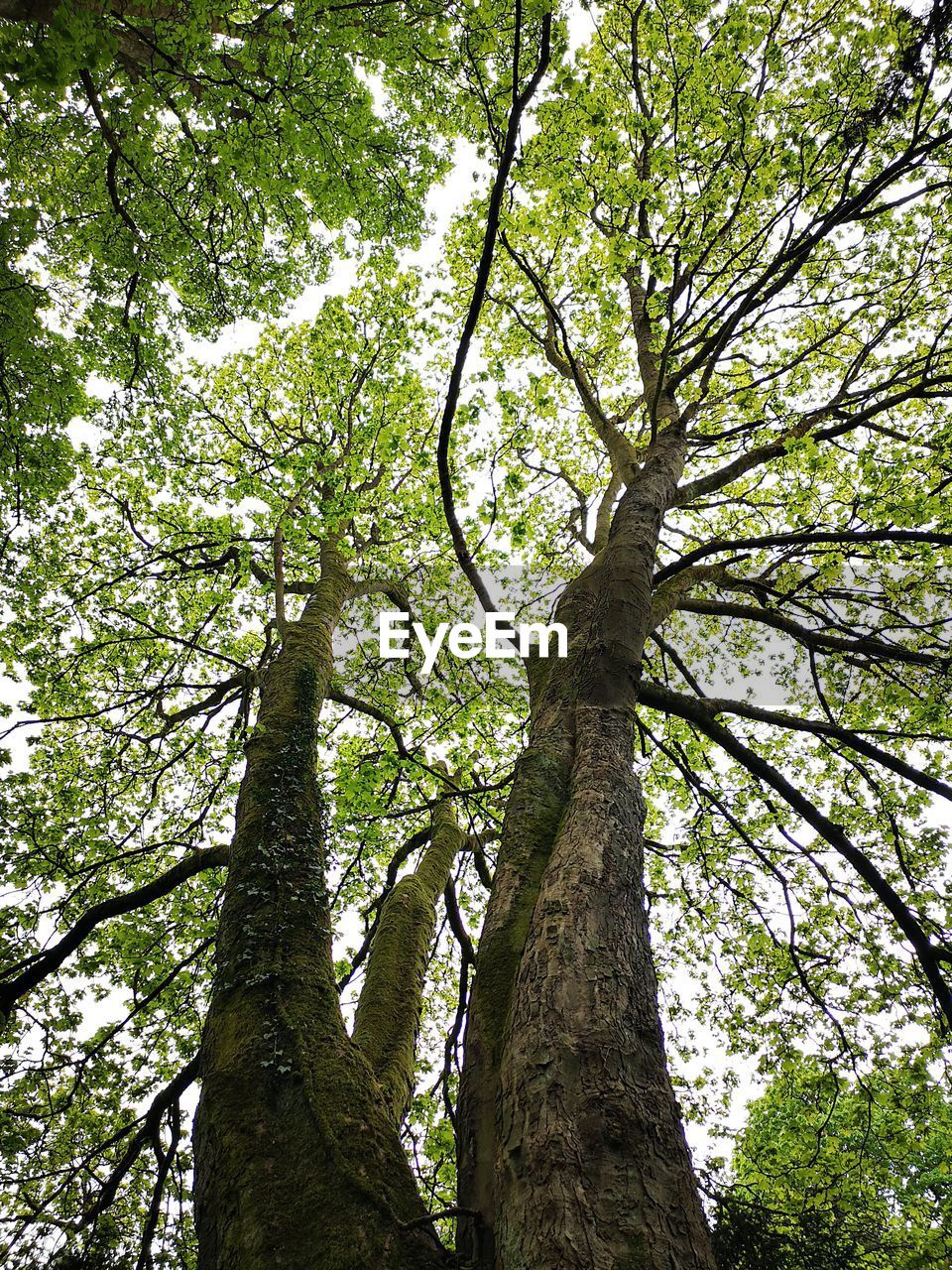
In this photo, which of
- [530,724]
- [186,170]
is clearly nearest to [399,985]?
[530,724]

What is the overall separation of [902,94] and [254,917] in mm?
5988

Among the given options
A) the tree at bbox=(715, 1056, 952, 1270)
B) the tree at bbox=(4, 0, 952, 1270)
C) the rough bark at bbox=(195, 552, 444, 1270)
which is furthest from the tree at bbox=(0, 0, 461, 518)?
the tree at bbox=(715, 1056, 952, 1270)

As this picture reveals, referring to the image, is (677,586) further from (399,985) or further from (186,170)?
(186,170)

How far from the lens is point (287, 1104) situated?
204 centimetres

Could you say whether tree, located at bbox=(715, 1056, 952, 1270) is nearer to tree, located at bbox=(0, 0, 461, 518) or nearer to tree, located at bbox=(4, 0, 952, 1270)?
Answer: tree, located at bbox=(4, 0, 952, 1270)

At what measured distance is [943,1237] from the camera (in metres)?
4.11

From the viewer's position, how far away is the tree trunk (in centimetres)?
141

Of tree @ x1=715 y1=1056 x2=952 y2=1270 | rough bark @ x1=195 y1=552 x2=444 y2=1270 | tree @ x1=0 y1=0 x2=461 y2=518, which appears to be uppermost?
tree @ x1=0 y1=0 x2=461 y2=518

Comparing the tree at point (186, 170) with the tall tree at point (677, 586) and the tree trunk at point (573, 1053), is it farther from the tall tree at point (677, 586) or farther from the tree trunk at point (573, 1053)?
the tree trunk at point (573, 1053)

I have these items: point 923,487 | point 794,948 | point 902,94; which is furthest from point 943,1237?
point 902,94

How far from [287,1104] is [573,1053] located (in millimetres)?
1040

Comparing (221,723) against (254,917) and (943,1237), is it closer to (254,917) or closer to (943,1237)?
(254,917)

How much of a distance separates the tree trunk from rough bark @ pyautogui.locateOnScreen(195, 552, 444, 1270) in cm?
30

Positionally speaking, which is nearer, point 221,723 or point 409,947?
point 409,947
